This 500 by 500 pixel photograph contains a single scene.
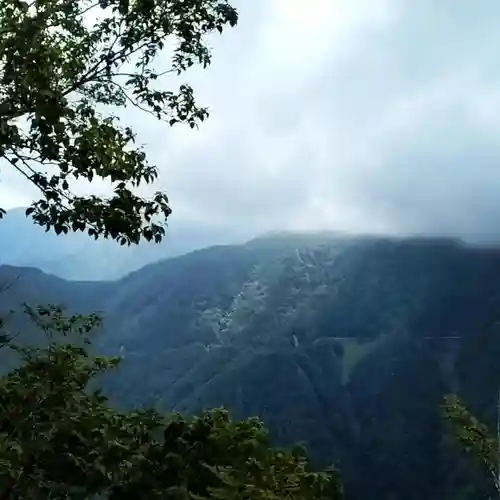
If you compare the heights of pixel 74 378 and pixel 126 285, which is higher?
pixel 126 285

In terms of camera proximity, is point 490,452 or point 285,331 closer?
point 490,452

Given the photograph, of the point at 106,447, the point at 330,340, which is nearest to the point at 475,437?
the point at 106,447

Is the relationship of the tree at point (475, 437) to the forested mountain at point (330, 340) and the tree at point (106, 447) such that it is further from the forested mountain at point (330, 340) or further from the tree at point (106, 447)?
the forested mountain at point (330, 340)

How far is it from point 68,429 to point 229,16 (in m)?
2.76

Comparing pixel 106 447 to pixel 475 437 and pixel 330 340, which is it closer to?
pixel 475 437

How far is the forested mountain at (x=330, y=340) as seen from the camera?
61.1 ft

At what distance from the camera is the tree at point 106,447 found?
13.6 ft

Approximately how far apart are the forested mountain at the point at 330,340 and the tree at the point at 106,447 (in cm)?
924

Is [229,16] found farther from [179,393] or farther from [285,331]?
[285,331]

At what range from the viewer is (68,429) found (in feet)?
14.7

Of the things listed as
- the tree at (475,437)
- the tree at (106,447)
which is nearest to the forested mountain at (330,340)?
the tree at (106,447)

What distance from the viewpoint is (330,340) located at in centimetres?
2906

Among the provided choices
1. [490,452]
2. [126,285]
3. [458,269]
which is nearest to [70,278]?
[126,285]

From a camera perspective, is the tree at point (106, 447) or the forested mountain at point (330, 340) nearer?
the tree at point (106, 447)
